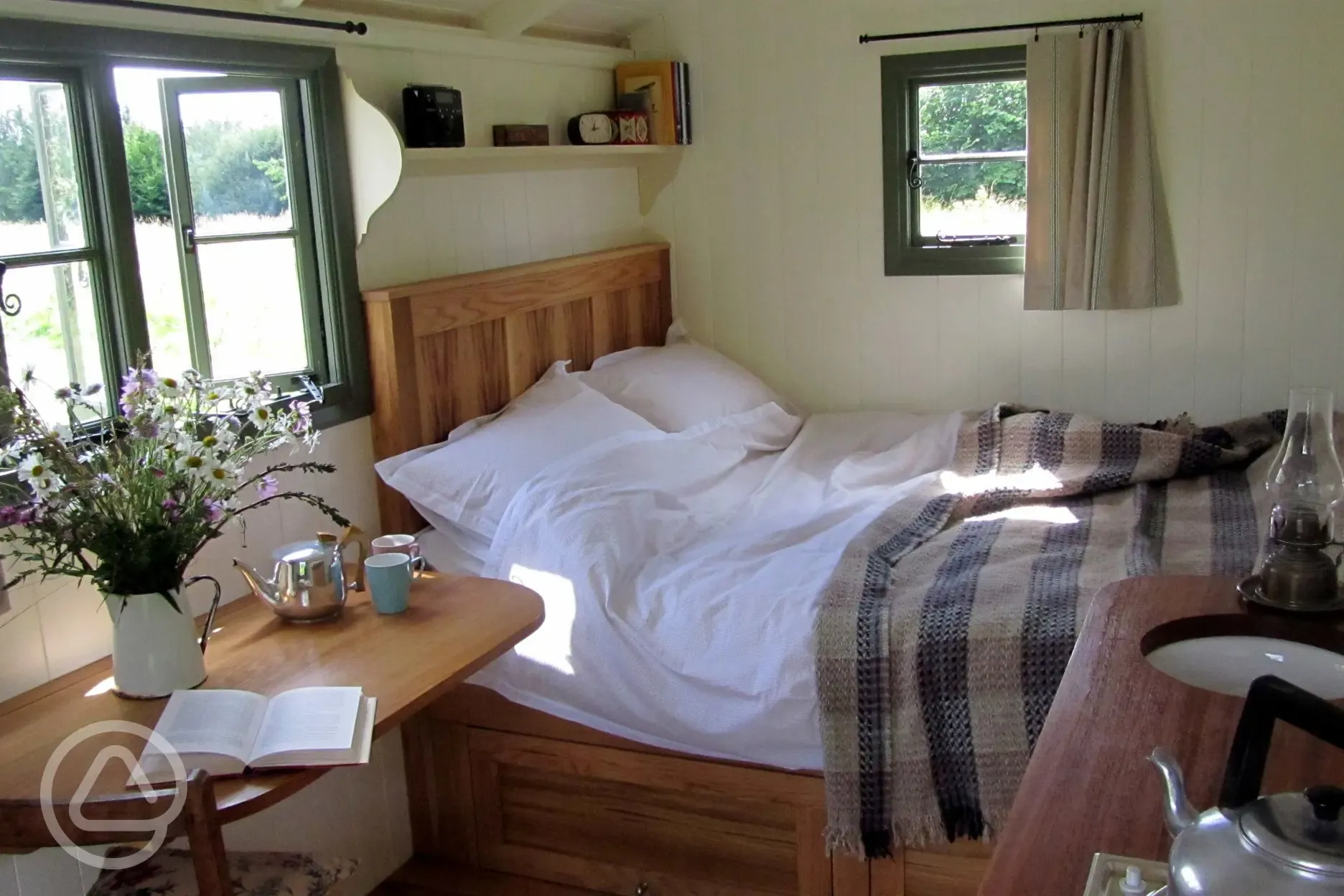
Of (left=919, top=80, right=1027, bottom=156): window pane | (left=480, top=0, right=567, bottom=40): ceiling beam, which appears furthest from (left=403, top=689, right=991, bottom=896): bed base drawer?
(left=919, top=80, right=1027, bottom=156): window pane

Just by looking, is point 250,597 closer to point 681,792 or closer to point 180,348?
point 180,348

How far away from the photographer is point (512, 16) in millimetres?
3088

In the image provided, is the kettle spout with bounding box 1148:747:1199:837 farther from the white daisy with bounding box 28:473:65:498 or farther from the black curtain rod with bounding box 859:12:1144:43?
the black curtain rod with bounding box 859:12:1144:43

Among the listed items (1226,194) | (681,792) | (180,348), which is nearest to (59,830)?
(180,348)

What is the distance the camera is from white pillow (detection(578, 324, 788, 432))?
328cm

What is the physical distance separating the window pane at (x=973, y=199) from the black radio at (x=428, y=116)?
1526 millimetres

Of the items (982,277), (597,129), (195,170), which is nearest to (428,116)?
(195,170)

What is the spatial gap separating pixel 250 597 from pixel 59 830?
0.85 m

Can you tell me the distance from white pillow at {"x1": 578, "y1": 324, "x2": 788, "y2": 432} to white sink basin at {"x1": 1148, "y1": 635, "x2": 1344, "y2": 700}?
184 centimetres

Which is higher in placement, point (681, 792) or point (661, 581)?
point (661, 581)

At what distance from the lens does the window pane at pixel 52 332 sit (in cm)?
202

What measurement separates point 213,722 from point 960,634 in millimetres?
1221

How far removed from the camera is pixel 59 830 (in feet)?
5.01

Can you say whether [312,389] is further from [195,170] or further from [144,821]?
[144,821]
